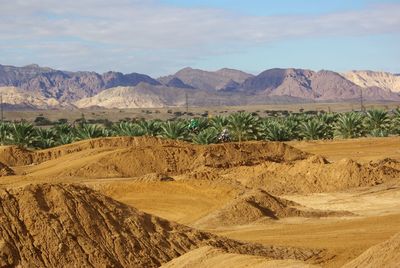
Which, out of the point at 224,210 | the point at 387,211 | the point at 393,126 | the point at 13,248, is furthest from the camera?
the point at 393,126

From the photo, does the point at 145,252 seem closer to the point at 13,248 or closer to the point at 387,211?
the point at 13,248

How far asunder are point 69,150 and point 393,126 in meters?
25.4

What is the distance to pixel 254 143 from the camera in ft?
125

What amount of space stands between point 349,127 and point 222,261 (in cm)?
4077

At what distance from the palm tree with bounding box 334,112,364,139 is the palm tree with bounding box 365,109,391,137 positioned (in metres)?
1.01

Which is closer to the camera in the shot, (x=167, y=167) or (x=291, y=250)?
(x=291, y=250)

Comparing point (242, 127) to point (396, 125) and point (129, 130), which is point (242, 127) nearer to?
point (129, 130)

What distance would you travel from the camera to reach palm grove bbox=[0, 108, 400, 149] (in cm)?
4488

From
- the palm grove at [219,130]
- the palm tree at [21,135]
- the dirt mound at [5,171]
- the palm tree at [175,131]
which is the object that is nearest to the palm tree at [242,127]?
the palm grove at [219,130]

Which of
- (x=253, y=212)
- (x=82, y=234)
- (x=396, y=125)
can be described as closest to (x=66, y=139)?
(x=396, y=125)

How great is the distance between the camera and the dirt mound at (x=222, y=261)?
10126 millimetres

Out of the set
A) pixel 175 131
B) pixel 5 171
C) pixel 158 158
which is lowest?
pixel 5 171

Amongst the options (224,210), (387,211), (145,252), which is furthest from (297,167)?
(145,252)

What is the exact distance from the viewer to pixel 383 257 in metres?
9.48
